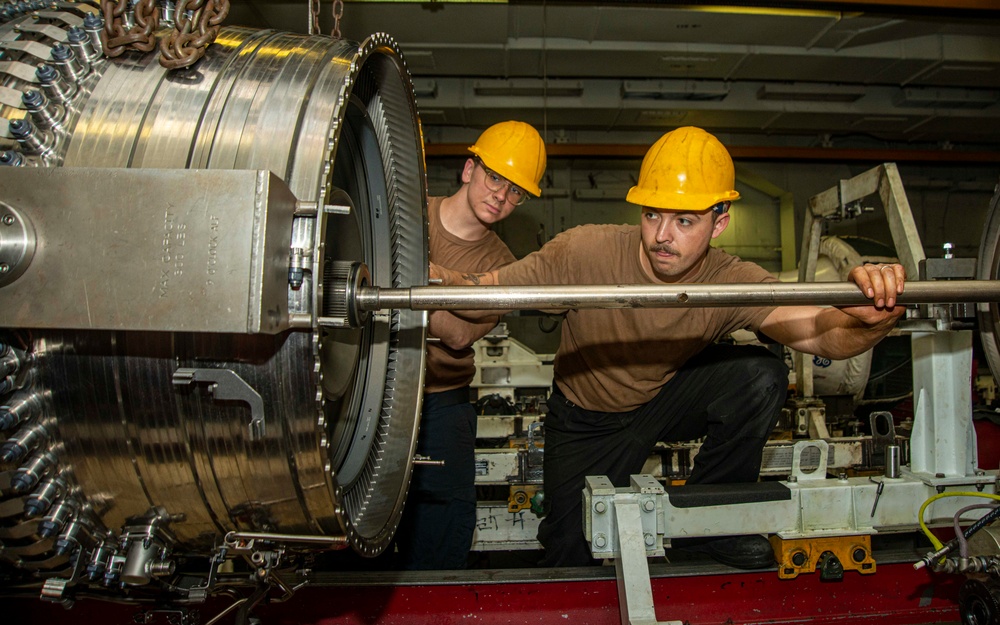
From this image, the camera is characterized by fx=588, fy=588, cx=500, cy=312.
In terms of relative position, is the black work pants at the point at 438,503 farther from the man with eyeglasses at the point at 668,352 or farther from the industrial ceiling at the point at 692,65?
the industrial ceiling at the point at 692,65

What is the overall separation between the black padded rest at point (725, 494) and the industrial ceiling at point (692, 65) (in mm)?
3483

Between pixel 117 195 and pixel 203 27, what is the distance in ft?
1.30

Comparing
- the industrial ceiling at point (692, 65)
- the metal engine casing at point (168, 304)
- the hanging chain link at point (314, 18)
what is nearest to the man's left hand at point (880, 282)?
the metal engine casing at point (168, 304)

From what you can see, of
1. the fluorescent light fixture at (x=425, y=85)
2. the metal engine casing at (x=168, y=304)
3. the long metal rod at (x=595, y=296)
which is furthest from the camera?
the fluorescent light fixture at (x=425, y=85)

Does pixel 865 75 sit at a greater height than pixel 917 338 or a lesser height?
greater

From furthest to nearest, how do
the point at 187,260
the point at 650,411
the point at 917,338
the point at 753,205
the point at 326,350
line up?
the point at 753,205 < the point at 650,411 < the point at 917,338 < the point at 326,350 < the point at 187,260

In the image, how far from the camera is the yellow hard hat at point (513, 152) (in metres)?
2.39

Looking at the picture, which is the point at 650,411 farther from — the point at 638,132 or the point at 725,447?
the point at 638,132

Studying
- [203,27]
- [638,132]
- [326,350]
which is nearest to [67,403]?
[326,350]

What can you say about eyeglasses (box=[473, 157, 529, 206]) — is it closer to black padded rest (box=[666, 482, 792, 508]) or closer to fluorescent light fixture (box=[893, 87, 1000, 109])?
black padded rest (box=[666, 482, 792, 508])

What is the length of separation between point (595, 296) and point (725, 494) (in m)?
0.88

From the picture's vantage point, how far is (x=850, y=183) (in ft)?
11.0

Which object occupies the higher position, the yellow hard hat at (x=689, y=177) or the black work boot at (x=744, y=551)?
the yellow hard hat at (x=689, y=177)

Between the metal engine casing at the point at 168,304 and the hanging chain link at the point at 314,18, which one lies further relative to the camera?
the hanging chain link at the point at 314,18
